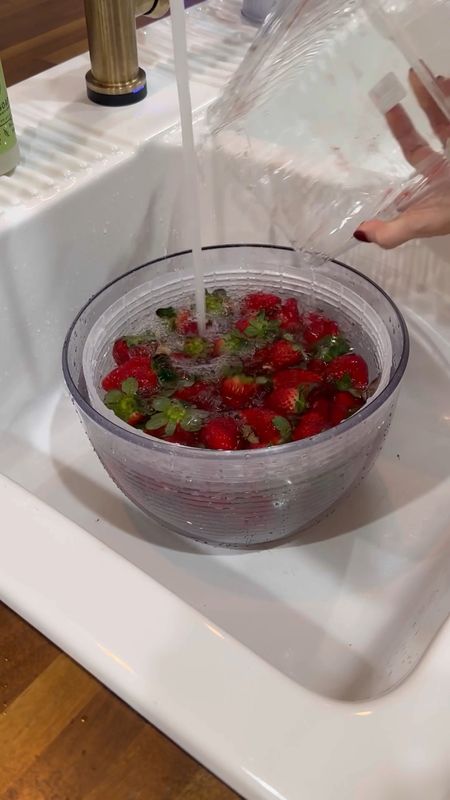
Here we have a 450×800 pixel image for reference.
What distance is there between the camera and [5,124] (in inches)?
26.7

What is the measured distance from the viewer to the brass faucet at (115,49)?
0.72 metres

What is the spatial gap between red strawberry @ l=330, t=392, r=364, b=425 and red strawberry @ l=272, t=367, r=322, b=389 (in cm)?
2

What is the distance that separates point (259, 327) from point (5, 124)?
30 cm

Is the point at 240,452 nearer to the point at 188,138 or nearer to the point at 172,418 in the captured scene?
the point at 172,418

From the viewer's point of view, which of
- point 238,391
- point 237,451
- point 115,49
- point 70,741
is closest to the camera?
point 70,741

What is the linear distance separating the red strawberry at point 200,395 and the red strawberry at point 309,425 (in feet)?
0.25

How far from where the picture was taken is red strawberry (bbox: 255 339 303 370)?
0.63m

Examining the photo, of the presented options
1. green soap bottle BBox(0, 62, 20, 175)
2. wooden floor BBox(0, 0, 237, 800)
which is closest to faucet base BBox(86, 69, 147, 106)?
green soap bottle BBox(0, 62, 20, 175)

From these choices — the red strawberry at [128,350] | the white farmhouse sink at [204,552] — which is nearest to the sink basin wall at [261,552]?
the white farmhouse sink at [204,552]

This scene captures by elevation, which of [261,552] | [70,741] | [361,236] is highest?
[361,236]

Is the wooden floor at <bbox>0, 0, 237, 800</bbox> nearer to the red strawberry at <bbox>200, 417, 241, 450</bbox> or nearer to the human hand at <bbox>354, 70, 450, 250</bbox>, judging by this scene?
the red strawberry at <bbox>200, 417, 241, 450</bbox>

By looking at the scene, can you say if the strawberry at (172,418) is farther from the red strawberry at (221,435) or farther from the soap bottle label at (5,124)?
the soap bottle label at (5,124)

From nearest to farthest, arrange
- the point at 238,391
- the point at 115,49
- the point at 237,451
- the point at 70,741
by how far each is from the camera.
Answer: the point at 70,741
the point at 237,451
the point at 238,391
the point at 115,49

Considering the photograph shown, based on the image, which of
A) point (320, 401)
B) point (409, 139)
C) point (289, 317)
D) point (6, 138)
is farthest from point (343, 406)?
point (6, 138)
